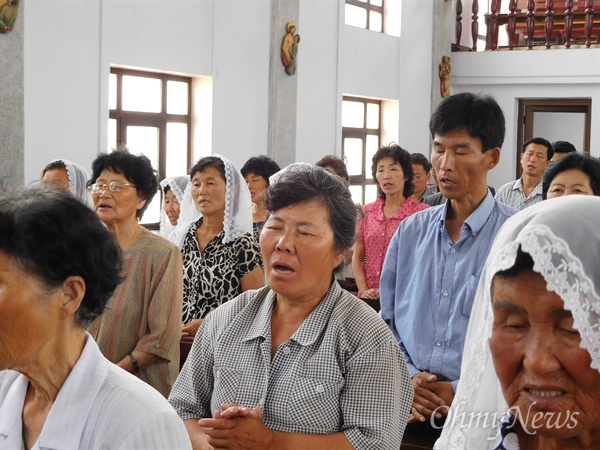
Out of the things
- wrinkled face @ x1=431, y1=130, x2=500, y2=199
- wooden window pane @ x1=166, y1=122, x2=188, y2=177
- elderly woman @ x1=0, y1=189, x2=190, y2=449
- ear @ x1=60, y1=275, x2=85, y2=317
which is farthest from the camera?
wooden window pane @ x1=166, y1=122, x2=188, y2=177

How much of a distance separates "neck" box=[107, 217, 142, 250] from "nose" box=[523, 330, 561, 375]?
315cm

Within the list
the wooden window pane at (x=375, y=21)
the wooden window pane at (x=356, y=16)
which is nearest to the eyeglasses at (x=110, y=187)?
the wooden window pane at (x=356, y=16)

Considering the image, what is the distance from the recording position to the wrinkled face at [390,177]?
7.12m

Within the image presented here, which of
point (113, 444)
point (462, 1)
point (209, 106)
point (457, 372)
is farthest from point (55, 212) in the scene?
point (462, 1)

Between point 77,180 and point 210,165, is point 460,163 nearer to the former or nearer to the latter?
point 210,165

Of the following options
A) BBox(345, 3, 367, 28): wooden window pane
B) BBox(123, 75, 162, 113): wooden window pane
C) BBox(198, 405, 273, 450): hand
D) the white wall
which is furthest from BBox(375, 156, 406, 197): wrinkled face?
the white wall

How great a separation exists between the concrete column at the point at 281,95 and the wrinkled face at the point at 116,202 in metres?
7.17

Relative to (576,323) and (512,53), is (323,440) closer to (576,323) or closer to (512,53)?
(576,323)

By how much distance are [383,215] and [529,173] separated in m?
2.38

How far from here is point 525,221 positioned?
5.59 ft

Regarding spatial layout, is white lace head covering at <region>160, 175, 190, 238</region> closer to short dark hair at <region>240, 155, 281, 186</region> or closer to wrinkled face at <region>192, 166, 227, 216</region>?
short dark hair at <region>240, 155, 281, 186</region>

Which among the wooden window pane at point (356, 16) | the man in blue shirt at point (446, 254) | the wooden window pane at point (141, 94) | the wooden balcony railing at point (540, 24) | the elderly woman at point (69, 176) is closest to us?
the man in blue shirt at point (446, 254)

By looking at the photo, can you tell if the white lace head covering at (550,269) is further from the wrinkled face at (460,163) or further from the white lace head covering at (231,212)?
the white lace head covering at (231,212)

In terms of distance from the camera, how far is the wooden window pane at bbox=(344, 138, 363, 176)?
558 inches
